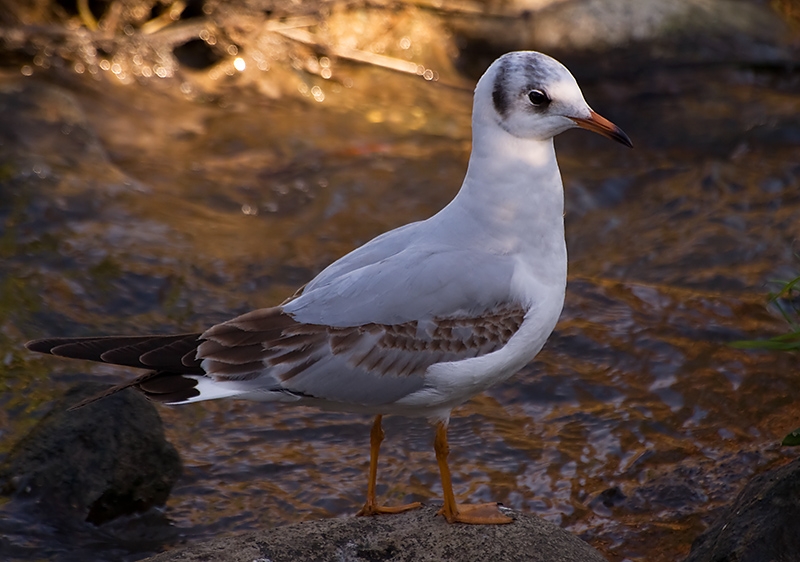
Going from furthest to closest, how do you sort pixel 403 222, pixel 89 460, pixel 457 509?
pixel 403 222
pixel 89 460
pixel 457 509

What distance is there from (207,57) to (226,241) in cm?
335

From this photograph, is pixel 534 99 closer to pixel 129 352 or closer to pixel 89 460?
pixel 129 352

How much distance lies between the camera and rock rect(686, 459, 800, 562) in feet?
11.6

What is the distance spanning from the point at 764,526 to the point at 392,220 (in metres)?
4.76

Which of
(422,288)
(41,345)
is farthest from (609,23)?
(41,345)

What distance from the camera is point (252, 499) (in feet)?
16.8

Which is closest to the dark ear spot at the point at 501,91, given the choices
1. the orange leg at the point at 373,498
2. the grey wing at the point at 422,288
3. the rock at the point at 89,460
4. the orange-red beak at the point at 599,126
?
the orange-red beak at the point at 599,126

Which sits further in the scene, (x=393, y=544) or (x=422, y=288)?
(x=422, y=288)

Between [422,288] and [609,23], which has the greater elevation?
[609,23]

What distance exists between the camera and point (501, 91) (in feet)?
13.5

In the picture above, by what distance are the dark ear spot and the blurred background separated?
79.2 inches

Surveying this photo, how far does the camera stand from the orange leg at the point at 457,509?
4.12 meters

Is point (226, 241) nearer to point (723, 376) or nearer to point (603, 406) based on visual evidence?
point (603, 406)

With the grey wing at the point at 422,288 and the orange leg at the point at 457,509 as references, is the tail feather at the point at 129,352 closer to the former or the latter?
the grey wing at the point at 422,288
